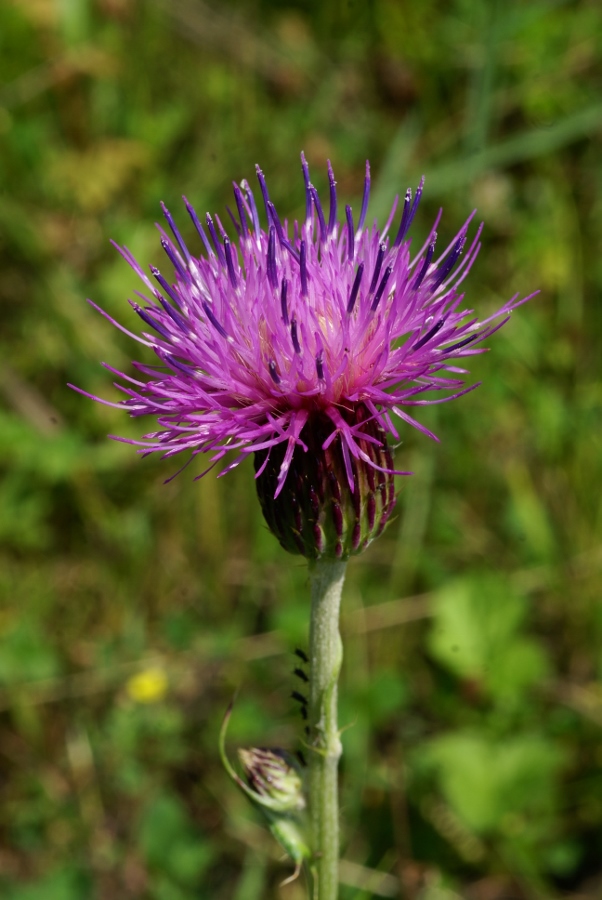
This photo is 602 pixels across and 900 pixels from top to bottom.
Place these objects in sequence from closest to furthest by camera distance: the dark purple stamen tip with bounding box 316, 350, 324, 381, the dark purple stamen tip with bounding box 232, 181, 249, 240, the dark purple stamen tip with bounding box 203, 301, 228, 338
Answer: the dark purple stamen tip with bounding box 316, 350, 324, 381 < the dark purple stamen tip with bounding box 203, 301, 228, 338 < the dark purple stamen tip with bounding box 232, 181, 249, 240

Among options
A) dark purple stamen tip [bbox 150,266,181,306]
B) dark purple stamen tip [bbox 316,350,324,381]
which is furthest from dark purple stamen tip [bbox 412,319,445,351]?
dark purple stamen tip [bbox 150,266,181,306]

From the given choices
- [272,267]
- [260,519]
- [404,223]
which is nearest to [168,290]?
[272,267]

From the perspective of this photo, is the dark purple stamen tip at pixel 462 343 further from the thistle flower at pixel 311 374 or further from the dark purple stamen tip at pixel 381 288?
the dark purple stamen tip at pixel 381 288

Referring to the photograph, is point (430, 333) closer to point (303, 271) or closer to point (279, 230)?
point (303, 271)

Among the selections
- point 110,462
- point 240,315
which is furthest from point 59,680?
point 240,315

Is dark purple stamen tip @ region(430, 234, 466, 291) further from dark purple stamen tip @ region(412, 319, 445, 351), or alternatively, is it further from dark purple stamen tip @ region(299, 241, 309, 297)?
dark purple stamen tip @ region(299, 241, 309, 297)
